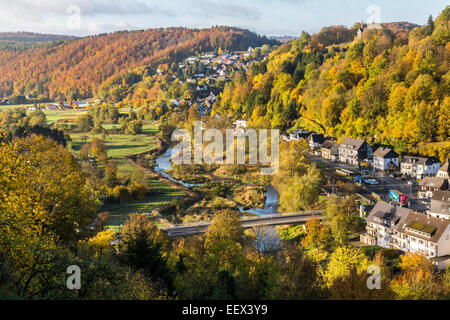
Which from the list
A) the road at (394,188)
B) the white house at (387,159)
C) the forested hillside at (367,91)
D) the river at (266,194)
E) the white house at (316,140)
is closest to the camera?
the road at (394,188)

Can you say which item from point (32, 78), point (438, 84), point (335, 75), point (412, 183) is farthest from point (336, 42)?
point (32, 78)

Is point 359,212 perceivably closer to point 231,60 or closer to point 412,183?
point 412,183

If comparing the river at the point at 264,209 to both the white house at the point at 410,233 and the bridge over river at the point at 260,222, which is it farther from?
the white house at the point at 410,233

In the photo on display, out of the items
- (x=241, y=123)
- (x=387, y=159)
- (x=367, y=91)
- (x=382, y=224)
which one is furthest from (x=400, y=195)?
(x=241, y=123)

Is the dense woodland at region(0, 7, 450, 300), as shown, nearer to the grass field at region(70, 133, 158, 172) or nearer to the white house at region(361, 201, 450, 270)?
the white house at region(361, 201, 450, 270)

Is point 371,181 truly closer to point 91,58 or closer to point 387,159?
point 387,159

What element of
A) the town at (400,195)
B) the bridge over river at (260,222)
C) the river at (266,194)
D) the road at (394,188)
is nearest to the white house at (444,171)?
the town at (400,195)
